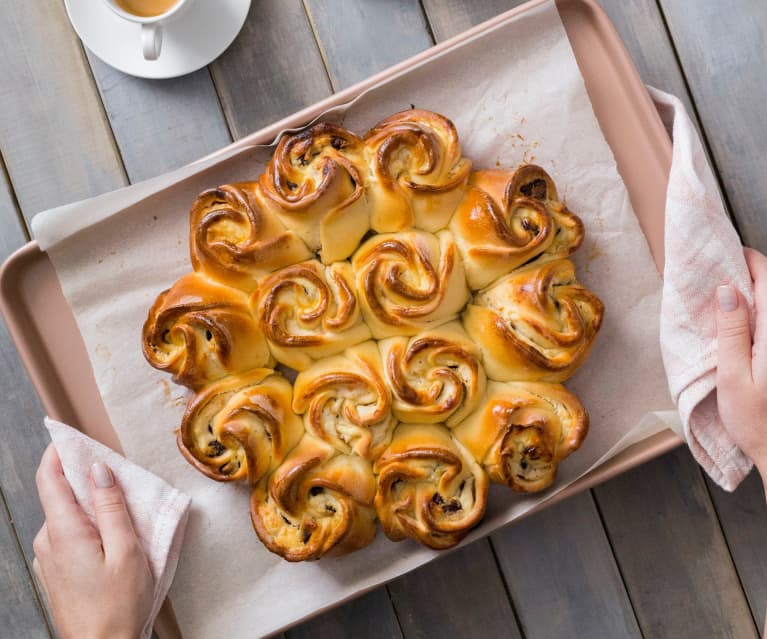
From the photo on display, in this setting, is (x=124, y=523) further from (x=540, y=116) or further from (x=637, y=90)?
(x=637, y=90)

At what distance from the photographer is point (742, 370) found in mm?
1160

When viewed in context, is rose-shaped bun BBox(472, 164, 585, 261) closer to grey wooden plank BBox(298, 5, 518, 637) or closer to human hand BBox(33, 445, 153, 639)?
grey wooden plank BBox(298, 5, 518, 637)

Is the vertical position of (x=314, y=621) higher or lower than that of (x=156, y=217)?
lower

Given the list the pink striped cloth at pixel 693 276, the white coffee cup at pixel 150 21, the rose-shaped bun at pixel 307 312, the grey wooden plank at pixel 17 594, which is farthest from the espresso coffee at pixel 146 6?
the grey wooden plank at pixel 17 594

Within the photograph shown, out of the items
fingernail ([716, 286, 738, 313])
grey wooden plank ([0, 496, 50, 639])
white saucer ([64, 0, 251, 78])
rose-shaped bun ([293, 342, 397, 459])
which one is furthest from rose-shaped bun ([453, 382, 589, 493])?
grey wooden plank ([0, 496, 50, 639])

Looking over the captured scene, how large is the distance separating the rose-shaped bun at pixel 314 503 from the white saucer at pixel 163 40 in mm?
651

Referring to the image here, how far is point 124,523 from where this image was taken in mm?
1239

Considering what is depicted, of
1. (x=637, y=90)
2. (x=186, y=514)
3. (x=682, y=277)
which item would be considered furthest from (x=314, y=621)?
(x=637, y=90)

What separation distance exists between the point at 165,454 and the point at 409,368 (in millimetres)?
424

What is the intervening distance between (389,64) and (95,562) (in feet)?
3.02

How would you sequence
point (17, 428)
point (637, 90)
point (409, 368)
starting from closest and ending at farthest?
point (409, 368) < point (637, 90) < point (17, 428)

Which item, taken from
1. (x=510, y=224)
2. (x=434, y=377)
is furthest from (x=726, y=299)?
(x=434, y=377)

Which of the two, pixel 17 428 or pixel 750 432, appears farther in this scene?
pixel 17 428

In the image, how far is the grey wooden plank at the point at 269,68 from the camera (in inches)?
54.4
